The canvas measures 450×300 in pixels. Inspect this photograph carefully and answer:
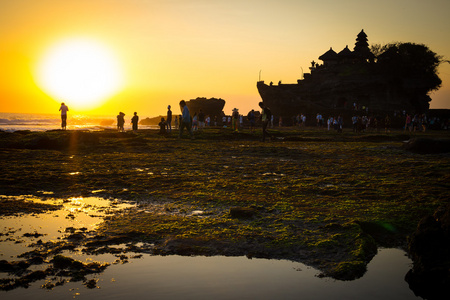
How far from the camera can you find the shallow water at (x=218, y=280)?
3162 millimetres

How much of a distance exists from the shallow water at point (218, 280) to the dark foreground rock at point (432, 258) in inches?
5.3

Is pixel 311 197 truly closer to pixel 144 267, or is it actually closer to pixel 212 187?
pixel 212 187

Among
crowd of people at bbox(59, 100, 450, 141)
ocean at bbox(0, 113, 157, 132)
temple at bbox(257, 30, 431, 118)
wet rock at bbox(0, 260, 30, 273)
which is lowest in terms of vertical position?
wet rock at bbox(0, 260, 30, 273)

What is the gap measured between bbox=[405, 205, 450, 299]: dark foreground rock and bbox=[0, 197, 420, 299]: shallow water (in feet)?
0.44

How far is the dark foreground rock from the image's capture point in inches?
125

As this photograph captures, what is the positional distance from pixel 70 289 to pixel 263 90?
6298 cm

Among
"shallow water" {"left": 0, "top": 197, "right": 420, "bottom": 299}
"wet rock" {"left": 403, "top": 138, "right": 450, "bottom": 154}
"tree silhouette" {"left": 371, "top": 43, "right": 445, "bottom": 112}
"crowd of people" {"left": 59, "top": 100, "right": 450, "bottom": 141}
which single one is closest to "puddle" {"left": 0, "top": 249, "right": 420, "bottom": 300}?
"shallow water" {"left": 0, "top": 197, "right": 420, "bottom": 299}

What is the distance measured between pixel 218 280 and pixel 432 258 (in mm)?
1982

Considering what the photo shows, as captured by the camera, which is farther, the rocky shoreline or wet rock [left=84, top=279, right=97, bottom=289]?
the rocky shoreline

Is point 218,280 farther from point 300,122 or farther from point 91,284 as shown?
point 300,122

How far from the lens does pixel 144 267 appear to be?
3.73 metres

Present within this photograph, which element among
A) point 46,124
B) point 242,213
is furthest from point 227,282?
point 46,124

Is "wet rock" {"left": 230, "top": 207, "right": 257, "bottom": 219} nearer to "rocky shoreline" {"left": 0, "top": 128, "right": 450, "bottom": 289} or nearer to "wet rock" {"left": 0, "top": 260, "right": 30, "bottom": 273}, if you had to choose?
"rocky shoreline" {"left": 0, "top": 128, "right": 450, "bottom": 289}

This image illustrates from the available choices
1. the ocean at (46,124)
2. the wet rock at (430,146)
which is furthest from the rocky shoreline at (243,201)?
the ocean at (46,124)
